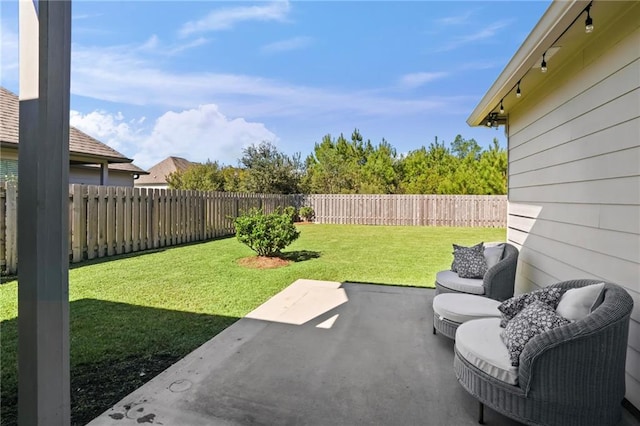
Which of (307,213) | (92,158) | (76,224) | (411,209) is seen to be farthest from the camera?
(307,213)

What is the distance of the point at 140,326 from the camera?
11.3 feet

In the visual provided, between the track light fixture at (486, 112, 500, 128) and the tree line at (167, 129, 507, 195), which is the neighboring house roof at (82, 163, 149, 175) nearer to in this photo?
the tree line at (167, 129, 507, 195)

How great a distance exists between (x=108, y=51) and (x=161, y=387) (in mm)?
5831

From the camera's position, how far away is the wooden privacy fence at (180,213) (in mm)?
6375

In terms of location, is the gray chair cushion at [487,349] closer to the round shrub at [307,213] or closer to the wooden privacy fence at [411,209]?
the wooden privacy fence at [411,209]

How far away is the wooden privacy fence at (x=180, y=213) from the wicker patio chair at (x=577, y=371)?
3.86 metres

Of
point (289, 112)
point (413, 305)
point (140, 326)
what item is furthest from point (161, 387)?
point (289, 112)

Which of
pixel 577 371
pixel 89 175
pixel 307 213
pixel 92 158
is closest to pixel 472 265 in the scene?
pixel 577 371

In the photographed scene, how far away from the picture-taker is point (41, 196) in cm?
128

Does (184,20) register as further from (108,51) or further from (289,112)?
(289,112)

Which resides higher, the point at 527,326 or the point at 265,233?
the point at 265,233

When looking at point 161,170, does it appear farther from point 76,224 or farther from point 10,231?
point 10,231

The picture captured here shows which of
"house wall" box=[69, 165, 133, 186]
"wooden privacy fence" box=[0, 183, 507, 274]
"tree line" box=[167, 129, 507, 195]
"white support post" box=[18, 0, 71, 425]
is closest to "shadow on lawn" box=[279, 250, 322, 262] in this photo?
"wooden privacy fence" box=[0, 183, 507, 274]

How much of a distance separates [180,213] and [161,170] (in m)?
23.4
